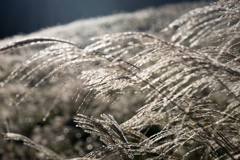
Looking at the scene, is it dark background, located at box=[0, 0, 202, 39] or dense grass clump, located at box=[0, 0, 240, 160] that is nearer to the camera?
dense grass clump, located at box=[0, 0, 240, 160]

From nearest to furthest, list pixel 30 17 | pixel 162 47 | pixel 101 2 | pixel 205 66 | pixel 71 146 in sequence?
pixel 205 66
pixel 162 47
pixel 71 146
pixel 30 17
pixel 101 2

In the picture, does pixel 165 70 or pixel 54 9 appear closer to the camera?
pixel 165 70

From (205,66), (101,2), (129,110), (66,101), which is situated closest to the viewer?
(205,66)

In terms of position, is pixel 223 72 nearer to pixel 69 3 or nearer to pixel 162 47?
pixel 162 47

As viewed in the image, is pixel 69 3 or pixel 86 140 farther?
pixel 69 3

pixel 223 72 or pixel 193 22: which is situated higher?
pixel 193 22

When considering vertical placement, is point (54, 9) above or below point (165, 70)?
above

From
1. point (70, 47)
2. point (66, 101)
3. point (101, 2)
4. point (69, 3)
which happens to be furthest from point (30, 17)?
point (70, 47)

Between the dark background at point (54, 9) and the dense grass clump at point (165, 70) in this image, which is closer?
the dense grass clump at point (165, 70)
